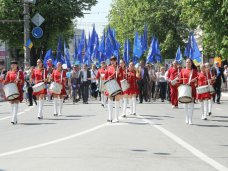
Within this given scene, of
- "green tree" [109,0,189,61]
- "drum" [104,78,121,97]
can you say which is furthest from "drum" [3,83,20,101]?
"green tree" [109,0,189,61]

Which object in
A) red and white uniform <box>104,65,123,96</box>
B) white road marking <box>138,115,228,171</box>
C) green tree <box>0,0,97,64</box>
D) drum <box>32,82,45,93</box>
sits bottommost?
white road marking <box>138,115,228,171</box>

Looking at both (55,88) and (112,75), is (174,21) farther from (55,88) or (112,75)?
(112,75)

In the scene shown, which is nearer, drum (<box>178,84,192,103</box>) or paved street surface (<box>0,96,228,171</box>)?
paved street surface (<box>0,96,228,171</box>)

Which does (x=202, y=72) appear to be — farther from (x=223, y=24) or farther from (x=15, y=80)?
(x=223, y=24)

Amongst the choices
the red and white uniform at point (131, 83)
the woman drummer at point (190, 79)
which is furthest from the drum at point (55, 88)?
→ the woman drummer at point (190, 79)

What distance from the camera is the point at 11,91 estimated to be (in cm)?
1820

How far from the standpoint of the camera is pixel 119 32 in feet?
277

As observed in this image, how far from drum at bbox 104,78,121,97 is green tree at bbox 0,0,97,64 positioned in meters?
36.2

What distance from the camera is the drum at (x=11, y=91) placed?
18188 mm

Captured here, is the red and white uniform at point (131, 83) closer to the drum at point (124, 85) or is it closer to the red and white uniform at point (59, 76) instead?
the drum at point (124, 85)

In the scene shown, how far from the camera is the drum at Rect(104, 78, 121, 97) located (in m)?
17.2

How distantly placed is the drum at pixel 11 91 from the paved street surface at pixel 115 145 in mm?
853

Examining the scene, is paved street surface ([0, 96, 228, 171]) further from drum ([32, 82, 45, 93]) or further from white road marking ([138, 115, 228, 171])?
drum ([32, 82, 45, 93])

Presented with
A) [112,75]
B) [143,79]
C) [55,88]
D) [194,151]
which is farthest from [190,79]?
[143,79]
